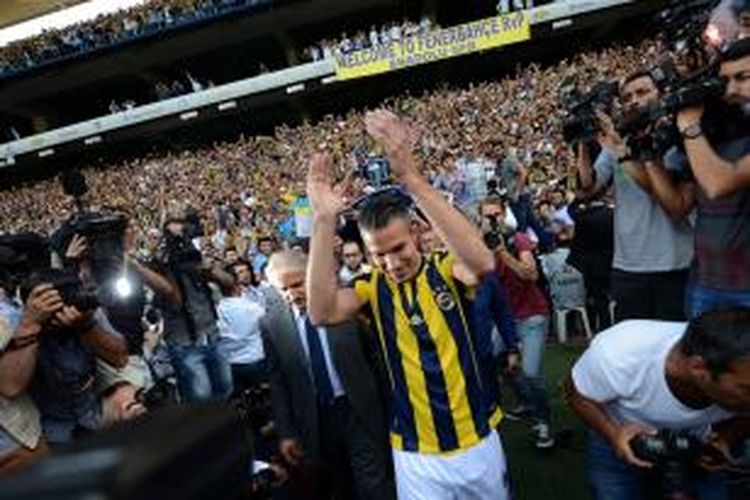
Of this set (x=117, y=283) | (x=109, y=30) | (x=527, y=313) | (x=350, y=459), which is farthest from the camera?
(x=109, y=30)

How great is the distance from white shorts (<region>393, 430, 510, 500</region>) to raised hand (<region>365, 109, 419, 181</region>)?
1.03 m

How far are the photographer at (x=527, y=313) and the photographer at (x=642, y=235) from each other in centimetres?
118

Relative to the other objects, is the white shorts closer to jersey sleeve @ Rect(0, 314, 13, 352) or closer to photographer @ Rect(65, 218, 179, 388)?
photographer @ Rect(65, 218, 179, 388)

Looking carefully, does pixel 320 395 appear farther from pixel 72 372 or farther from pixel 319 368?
pixel 72 372

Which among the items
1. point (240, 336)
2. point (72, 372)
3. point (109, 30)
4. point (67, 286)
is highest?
point (109, 30)

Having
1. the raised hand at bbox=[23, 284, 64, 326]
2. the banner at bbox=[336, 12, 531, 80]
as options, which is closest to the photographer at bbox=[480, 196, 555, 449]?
the raised hand at bbox=[23, 284, 64, 326]

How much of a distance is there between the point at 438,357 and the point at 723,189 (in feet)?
3.73

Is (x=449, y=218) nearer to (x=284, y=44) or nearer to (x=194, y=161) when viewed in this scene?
(x=194, y=161)

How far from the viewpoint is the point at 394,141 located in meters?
2.60

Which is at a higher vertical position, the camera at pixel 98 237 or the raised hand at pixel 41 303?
the camera at pixel 98 237

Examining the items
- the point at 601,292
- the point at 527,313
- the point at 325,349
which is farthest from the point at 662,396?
the point at 601,292

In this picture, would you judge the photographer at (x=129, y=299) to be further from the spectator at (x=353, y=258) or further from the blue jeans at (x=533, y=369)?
the blue jeans at (x=533, y=369)

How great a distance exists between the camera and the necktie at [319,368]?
12.5 ft

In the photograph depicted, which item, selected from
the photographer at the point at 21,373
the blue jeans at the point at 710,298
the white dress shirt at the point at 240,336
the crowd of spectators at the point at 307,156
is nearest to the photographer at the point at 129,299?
the photographer at the point at 21,373
